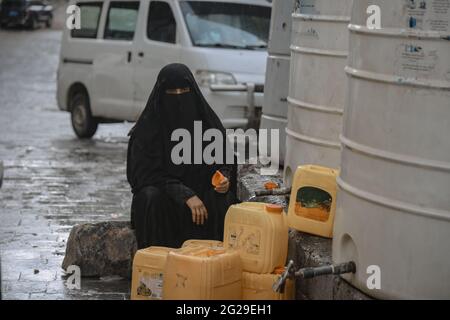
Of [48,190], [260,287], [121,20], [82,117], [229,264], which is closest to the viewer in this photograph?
[229,264]

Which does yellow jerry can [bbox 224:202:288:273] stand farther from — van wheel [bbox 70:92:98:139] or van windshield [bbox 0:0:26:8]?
van windshield [bbox 0:0:26:8]

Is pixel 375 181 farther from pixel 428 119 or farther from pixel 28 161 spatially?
pixel 28 161

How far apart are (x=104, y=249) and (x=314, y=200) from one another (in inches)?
64.6

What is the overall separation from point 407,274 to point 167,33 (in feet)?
31.3

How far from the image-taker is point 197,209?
6684 millimetres

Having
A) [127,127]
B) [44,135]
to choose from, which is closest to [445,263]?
[44,135]

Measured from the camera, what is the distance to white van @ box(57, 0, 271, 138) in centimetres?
1368

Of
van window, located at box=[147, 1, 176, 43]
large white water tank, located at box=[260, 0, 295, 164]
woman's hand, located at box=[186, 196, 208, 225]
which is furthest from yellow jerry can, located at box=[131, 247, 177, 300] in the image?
van window, located at box=[147, 1, 176, 43]

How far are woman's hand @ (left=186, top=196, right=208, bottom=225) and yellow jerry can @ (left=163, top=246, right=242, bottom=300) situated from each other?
3.08 ft

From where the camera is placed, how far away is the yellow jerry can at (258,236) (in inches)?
230

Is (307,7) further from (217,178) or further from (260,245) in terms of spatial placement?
(260,245)

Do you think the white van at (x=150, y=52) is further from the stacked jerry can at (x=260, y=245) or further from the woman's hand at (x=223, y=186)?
the stacked jerry can at (x=260, y=245)

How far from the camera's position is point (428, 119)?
16.2 ft

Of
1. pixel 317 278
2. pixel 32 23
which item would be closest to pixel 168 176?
pixel 317 278
